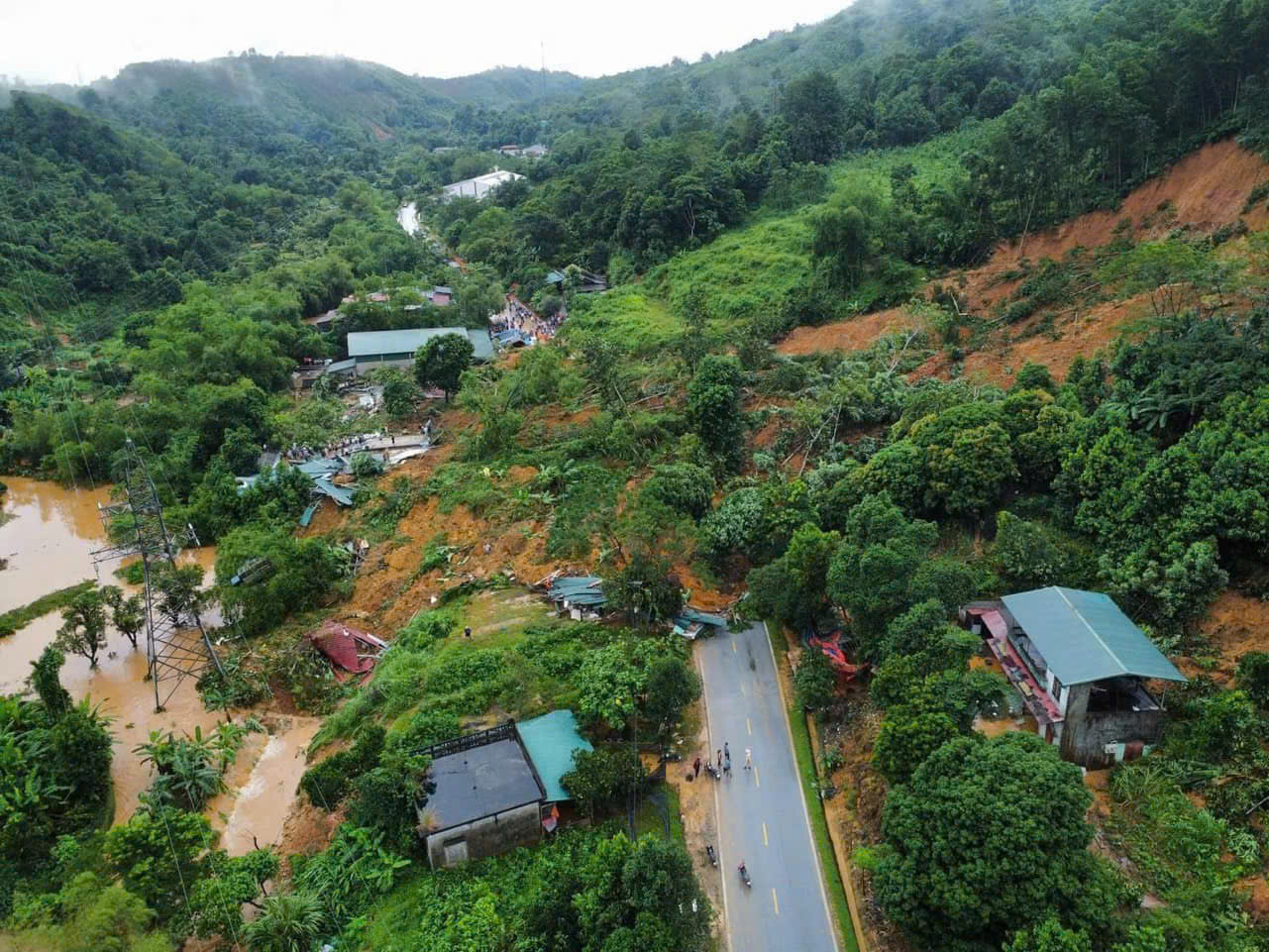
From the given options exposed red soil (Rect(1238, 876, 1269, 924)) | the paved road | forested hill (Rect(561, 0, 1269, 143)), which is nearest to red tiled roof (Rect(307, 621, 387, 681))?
the paved road

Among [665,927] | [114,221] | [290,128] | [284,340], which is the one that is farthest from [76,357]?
[290,128]

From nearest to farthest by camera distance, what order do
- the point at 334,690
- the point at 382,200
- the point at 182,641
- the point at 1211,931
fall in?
the point at 1211,931 < the point at 334,690 < the point at 182,641 < the point at 382,200

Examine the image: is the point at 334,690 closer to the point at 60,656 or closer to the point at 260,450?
the point at 60,656

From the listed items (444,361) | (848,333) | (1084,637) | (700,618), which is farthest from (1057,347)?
(444,361)

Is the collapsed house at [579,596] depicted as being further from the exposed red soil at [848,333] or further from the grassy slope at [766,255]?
the grassy slope at [766,255]

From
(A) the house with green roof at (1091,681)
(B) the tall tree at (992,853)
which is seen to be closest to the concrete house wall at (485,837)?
(B) the tall tree at (992,853)

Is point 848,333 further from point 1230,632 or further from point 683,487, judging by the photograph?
point 1230,632
